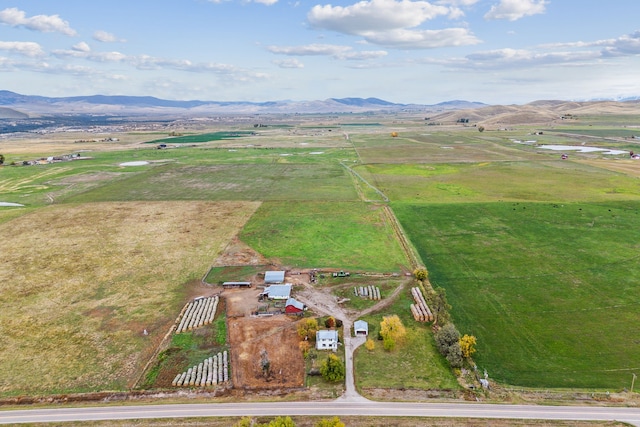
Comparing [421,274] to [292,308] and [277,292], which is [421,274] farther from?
[277,292]

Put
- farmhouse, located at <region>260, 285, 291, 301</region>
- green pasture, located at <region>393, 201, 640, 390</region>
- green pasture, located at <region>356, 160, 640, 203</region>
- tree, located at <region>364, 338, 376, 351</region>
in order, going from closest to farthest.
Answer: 1. green pasture, located at <region>393, 201, 640, 390</region>
2. tree, located at <region>364, 338, 376, 351</region>
3. farmhouse, located at <region>260, 285, 291, 301</region>
4. green pasture, located at <region>356, 160, 640, 203</region>

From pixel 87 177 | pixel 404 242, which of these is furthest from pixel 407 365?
pixel 87 177

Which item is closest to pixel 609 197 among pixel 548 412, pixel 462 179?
pixel 462 179

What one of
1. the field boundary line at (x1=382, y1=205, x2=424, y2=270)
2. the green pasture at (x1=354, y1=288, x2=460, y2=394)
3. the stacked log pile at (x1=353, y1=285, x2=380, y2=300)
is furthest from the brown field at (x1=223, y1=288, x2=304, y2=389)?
the field boundary line at (x1=382, y1=205, x2=424, y2=270)

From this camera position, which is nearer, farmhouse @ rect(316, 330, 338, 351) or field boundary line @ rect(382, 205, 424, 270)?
farmhouse @ rect(316, 330, 338, 351)

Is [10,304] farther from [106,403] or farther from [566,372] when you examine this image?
Answer: [566,372]

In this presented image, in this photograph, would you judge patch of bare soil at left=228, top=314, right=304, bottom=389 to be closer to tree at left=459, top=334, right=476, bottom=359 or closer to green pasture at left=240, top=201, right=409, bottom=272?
green pasture at left=240, top=201, right=409, bottom=272
